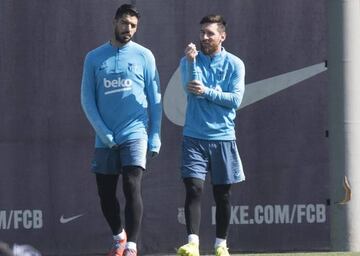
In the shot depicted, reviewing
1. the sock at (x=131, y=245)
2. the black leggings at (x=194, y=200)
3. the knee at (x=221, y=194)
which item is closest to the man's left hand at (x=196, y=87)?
the black leggings at (x=194, y=200)

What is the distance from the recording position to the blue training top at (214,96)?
25.2 ft

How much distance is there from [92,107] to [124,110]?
0.77 ft

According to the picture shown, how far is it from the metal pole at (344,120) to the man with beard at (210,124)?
1.23 m

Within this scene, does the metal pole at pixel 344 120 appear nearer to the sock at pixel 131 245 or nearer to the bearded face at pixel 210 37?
the bearded face at pixel 210 37

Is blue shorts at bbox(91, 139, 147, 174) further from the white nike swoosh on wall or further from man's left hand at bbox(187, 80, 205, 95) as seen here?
the white nike swoosh on wall

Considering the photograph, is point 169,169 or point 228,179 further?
point 169,169

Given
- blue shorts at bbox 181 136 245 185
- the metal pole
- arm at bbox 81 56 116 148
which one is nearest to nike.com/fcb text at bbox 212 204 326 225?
the metal pole

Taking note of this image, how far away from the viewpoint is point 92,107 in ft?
25.0

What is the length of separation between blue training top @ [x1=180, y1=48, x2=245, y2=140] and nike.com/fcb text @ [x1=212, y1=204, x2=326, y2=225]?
6.81ft

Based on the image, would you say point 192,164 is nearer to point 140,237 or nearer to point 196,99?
point 196,99

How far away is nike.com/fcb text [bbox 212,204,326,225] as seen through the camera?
9.75 metres

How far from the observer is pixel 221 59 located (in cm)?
782

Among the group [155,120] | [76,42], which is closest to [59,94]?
[76,42]

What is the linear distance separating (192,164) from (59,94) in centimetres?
245
